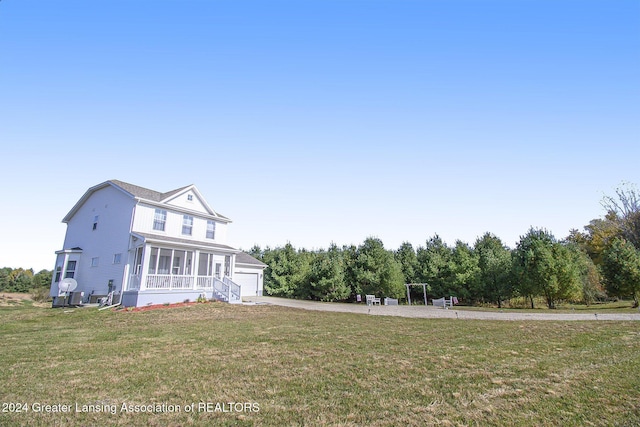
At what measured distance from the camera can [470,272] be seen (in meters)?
27.7

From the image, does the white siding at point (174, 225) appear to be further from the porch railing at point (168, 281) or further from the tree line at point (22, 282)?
the tree line at point (22, 282)

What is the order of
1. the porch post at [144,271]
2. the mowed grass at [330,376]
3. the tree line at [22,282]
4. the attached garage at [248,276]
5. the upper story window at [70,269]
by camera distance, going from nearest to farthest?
the mowed grass at [330,376] < the porch post at [144,271] < the upper story window at [70,269] < the attached garage at [248,276] < the tree line at [22,282]

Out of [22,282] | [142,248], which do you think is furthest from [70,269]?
[22,282]

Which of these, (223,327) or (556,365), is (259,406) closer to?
(556,365)

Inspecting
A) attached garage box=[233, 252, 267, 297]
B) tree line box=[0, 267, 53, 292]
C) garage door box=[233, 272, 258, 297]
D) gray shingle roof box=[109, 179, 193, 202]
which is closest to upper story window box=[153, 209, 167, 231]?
gray shingle roof box=[109, 179, 193, 202]

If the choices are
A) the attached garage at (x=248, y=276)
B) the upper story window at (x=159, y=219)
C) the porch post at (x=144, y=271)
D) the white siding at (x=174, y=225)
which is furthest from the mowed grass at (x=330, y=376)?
the attached garage at (x=248, y=276)

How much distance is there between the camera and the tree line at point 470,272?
76.8ft

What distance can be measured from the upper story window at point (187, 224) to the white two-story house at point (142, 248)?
0.07 ft

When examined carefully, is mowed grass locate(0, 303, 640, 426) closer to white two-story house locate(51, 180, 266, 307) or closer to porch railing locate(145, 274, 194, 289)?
porch railing locate(145, 274, 194, 289)

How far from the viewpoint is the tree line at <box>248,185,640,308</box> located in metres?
23.4

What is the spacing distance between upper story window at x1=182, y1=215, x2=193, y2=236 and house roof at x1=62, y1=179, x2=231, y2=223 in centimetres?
187

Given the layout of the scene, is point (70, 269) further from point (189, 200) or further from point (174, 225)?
point (189, 200)

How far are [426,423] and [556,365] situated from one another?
456cm

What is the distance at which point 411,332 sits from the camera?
10.7 metres
